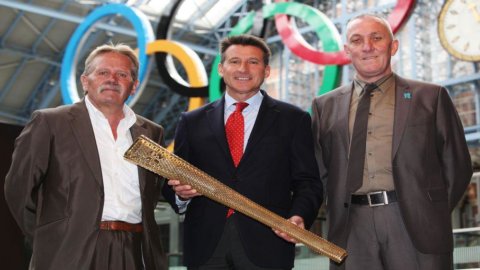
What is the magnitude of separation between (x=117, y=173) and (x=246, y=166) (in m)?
0.54

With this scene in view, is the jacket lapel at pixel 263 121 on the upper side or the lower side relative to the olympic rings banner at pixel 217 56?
lower

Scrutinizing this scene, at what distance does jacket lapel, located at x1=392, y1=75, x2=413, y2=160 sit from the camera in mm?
2991

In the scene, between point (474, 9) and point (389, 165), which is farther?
point (474, 9)

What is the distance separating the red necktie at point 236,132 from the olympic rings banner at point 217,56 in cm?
579

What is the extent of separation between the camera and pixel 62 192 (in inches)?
109

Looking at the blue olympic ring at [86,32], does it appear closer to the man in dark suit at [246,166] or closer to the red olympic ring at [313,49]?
the red olympic ring at [313,49]

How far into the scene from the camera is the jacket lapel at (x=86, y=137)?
2.80 m

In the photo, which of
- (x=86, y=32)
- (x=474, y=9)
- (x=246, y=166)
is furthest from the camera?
(x=86, y=32)

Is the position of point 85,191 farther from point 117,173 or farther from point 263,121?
point 263,121

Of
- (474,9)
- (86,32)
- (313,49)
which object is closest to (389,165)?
(313,49)

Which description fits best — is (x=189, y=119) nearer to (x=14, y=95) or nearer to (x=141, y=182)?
(x=141, y=182)

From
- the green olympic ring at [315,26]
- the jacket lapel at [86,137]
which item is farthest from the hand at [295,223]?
the green olympic ring at [315,26]

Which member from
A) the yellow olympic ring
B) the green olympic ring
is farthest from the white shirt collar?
the yellow olympic ring

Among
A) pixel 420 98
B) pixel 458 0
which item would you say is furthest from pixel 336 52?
pixel 420 98
